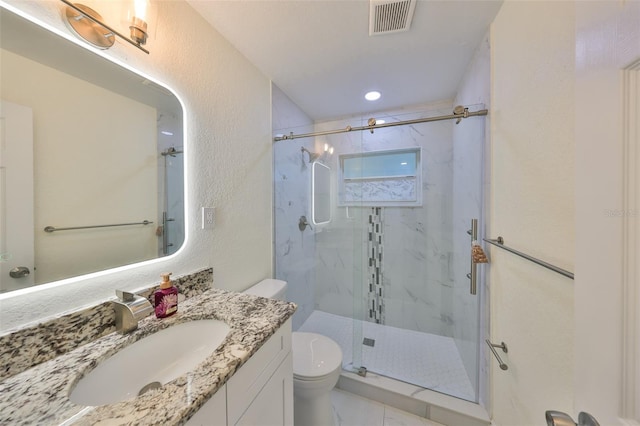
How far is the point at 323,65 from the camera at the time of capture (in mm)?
1598

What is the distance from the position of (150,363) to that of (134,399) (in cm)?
34

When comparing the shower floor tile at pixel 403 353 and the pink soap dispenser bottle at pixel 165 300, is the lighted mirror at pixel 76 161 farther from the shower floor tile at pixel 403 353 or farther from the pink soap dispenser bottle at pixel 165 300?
the shower floor tile at pixel 403 353

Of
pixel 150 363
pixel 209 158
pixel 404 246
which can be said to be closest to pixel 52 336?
pixel 150 363

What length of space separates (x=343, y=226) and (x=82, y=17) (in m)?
2.00

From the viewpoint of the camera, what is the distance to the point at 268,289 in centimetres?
153

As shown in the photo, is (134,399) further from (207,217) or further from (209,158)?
(209,158)

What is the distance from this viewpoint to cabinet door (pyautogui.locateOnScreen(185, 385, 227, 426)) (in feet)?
1.72

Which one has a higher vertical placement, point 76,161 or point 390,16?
point 390,16

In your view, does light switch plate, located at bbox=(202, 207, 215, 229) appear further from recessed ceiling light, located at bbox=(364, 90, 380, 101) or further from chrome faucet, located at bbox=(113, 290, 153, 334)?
recessed ceiling light, located at bbox=(364, 90, 380, 101)

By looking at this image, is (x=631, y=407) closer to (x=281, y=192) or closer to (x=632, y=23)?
(x=632, y=23)

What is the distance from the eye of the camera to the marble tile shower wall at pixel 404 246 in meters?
2.07

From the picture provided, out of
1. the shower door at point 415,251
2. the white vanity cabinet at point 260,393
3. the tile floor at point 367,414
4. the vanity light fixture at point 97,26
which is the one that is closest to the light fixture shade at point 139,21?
the vanity light fixture at point 97,26

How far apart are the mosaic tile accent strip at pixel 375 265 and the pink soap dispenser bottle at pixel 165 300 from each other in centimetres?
179

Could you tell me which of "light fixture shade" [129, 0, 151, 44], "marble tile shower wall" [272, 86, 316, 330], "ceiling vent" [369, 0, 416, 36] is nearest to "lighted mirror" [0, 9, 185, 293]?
"light fixture shade" [129, 0, 151, 44]
